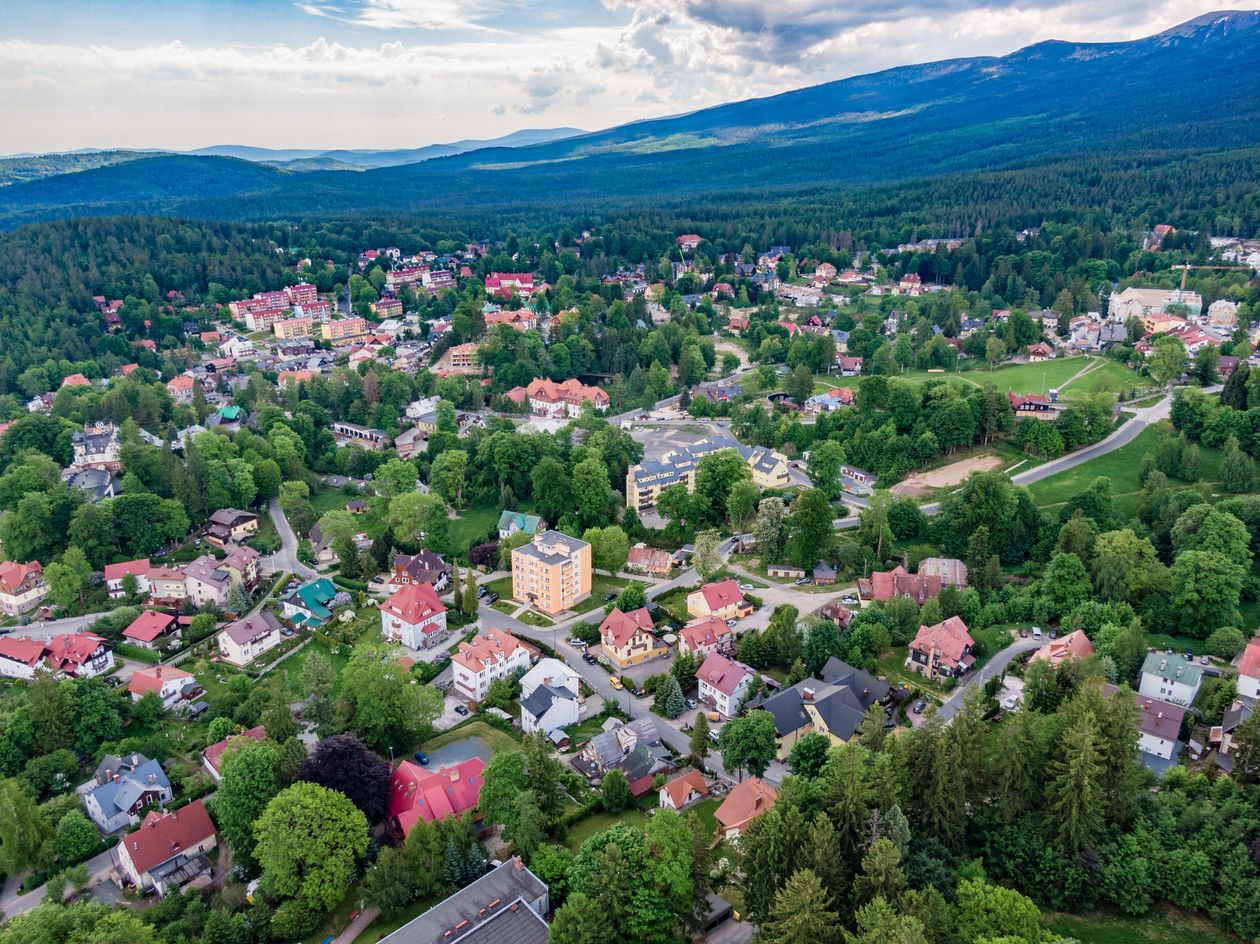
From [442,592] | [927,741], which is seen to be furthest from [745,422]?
[927,741]

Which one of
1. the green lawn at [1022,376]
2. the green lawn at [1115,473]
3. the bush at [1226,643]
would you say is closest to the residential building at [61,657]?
the bush at [1226,643]

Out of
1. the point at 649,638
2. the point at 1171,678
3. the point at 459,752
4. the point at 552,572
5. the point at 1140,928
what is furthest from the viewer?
the point at 552,572

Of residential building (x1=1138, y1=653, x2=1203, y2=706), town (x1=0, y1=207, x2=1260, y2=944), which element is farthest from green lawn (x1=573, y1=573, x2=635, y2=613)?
residential building (x1=1138, y1=653, x2=1203, y2=706)

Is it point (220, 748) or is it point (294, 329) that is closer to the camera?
point (220, 748)

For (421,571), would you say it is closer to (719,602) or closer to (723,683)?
(719,602)

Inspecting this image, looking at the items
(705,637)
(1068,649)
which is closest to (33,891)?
(705,637)

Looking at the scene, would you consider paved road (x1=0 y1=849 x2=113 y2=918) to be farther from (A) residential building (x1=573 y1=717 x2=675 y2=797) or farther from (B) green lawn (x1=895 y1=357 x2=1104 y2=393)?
(B) green lawn (x1=895 y1=357 x2=1104 y2=393)

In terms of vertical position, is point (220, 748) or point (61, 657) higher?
point (61, 657)
